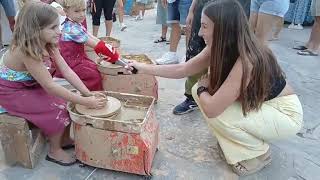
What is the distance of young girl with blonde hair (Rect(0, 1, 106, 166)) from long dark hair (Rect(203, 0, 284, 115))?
72 cm

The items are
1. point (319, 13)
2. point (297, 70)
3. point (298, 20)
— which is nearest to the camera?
point (297, 70)

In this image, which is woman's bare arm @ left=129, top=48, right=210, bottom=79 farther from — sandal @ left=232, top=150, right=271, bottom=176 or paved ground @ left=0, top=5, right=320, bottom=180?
sandal @ left=232, top=150, right=271, bottom=176

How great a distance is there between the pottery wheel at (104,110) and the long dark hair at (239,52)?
60 centimetres

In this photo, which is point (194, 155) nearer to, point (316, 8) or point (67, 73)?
point (67, 73)

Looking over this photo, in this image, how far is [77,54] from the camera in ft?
8.80

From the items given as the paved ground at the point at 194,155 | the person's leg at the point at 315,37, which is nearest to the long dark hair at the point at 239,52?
the paved ground at the point at 194,155

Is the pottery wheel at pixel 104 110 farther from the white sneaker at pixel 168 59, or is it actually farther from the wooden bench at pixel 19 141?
the white sneaker at pixel 168 59

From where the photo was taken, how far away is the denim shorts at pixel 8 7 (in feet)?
13.1

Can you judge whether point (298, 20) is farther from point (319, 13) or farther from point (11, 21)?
point (11, 21)

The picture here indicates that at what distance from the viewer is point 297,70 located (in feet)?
12.6

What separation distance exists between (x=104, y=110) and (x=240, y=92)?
2.53 ft

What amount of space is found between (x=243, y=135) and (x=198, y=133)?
570 mm

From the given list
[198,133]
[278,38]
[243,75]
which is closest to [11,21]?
[198,133]

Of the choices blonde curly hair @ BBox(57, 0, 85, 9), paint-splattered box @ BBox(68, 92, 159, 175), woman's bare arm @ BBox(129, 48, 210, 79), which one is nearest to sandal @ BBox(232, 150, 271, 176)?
paint-splattered box @ BBox(68, 92, 159, 175)
